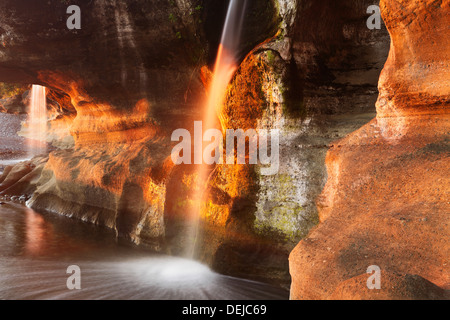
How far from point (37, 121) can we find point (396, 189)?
25.5 meters

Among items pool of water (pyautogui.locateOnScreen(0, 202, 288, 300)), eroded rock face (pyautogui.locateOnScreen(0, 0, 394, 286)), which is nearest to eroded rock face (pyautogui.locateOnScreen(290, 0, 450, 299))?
eroded rock face (pyautogui.locateOnScreen(0, 0, 394, 286))

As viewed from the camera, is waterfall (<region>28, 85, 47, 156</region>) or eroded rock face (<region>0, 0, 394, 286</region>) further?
waterfall (<region>28, 85, 47, 156</region>)

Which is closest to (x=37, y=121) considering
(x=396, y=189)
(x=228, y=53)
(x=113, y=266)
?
(x=113, y=266)

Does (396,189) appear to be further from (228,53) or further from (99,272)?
(99,272)

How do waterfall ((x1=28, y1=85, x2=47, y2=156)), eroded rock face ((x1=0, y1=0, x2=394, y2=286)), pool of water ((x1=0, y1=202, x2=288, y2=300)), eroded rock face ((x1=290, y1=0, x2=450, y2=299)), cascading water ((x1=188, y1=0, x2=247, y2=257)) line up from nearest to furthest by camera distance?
1. eroded rock face ((x1=290, y1=0, x2=450, y2=299))
2. pool of water ((x1=0, y1=202, x2=288, y2=300))
3. eroded rock face ((x1=0, y1=0, x2=394, y2=286))
4. cascading water ((x1=188, y1=0, x2=247, y2=257))
5. waterfall ((x1=28, y1=85, x2=47, y2=156))

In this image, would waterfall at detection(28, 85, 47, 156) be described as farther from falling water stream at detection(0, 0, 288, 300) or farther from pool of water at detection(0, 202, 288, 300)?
pool of water at detection(0, 202, 288, 300)

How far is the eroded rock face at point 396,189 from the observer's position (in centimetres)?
229

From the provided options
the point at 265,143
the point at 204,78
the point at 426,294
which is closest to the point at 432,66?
the point at 426,294

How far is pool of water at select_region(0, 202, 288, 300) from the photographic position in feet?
16.1

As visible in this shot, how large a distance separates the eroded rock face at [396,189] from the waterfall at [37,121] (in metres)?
19.6

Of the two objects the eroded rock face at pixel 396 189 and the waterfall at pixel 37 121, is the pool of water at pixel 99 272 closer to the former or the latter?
the eroded rock face at pixel 396 189

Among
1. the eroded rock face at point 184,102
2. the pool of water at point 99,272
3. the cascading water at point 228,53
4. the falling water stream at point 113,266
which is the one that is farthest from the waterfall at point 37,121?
the cascading water at point 228,53

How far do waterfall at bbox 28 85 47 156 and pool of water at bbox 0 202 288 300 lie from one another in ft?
45.5

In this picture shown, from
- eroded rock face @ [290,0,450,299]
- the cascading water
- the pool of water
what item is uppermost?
the cascading water
